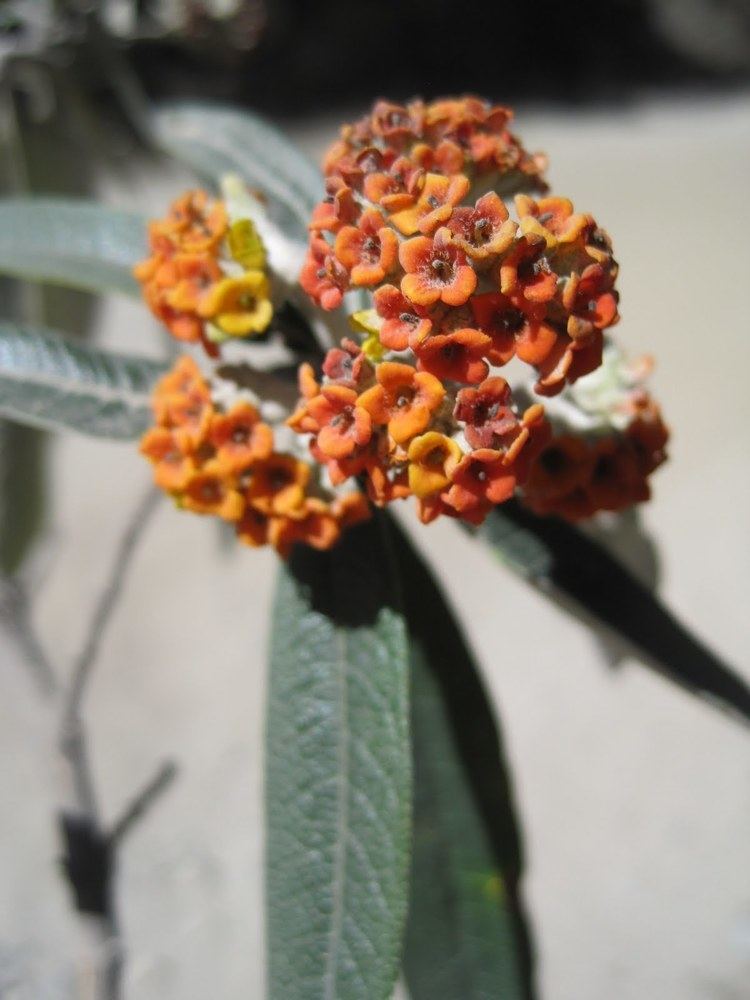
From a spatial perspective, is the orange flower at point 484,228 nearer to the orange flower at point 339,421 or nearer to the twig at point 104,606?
the orange flower at point 339,421

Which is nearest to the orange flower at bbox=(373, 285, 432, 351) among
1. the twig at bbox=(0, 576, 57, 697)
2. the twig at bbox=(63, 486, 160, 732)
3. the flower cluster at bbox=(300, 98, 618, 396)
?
the flower cluster at bbox=(300, 98, 618, 396)

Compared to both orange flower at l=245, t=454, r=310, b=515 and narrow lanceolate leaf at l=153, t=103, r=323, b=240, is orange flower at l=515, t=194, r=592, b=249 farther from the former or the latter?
narrow lanceolate leaf at l=153, t=103, r=323, b=240

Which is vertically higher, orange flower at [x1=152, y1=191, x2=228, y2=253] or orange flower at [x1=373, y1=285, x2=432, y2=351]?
orange flower at [x1=152, y1=191, x2=228, y2=253]

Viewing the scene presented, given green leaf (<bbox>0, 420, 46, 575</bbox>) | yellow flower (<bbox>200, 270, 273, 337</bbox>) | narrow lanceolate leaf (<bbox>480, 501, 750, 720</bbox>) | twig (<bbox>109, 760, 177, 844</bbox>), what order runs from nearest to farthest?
yellow flower (<bbox>200, 270, 273, 337</bbox>) < narrow lanceolate leaf (<bbox>480, 501, 750, 720</bbox>) < twig (<bbox>109, 760, 177, 844</bbox>) < green leaf (<bbox>0, 420, 46, 575</bbox>)

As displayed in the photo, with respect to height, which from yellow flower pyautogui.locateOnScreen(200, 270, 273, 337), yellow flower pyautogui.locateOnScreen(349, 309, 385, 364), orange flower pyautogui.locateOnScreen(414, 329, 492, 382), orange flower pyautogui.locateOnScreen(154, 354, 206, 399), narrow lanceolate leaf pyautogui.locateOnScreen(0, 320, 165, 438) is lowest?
orange flower pyautogui.locateOnScreen(414, 329, 492, 382)

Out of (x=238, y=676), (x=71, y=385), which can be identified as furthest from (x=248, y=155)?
(x=238, y=676)

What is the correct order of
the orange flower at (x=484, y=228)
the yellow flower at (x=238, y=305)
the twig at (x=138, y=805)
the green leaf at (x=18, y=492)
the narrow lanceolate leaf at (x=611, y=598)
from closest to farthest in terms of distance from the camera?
the orange flower at (x=484, y=228), the yellow flower at (x=238, y=305), the narrow lanceolate leaf at (x=611, y=598), the twig at (x=138, y=805), the green leaf at (x=18, y=492)

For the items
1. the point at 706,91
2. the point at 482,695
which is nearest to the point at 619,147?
the point at 706,91

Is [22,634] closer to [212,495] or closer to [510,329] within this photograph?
[212,495]

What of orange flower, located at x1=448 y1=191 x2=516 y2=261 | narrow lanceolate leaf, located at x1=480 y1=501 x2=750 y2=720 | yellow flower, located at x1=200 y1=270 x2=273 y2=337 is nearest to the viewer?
orange flower, located at x1=448 y1=191 x2=516 y2=261

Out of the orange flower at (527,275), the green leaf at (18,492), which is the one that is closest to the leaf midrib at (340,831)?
the orange flower at (527,275)
